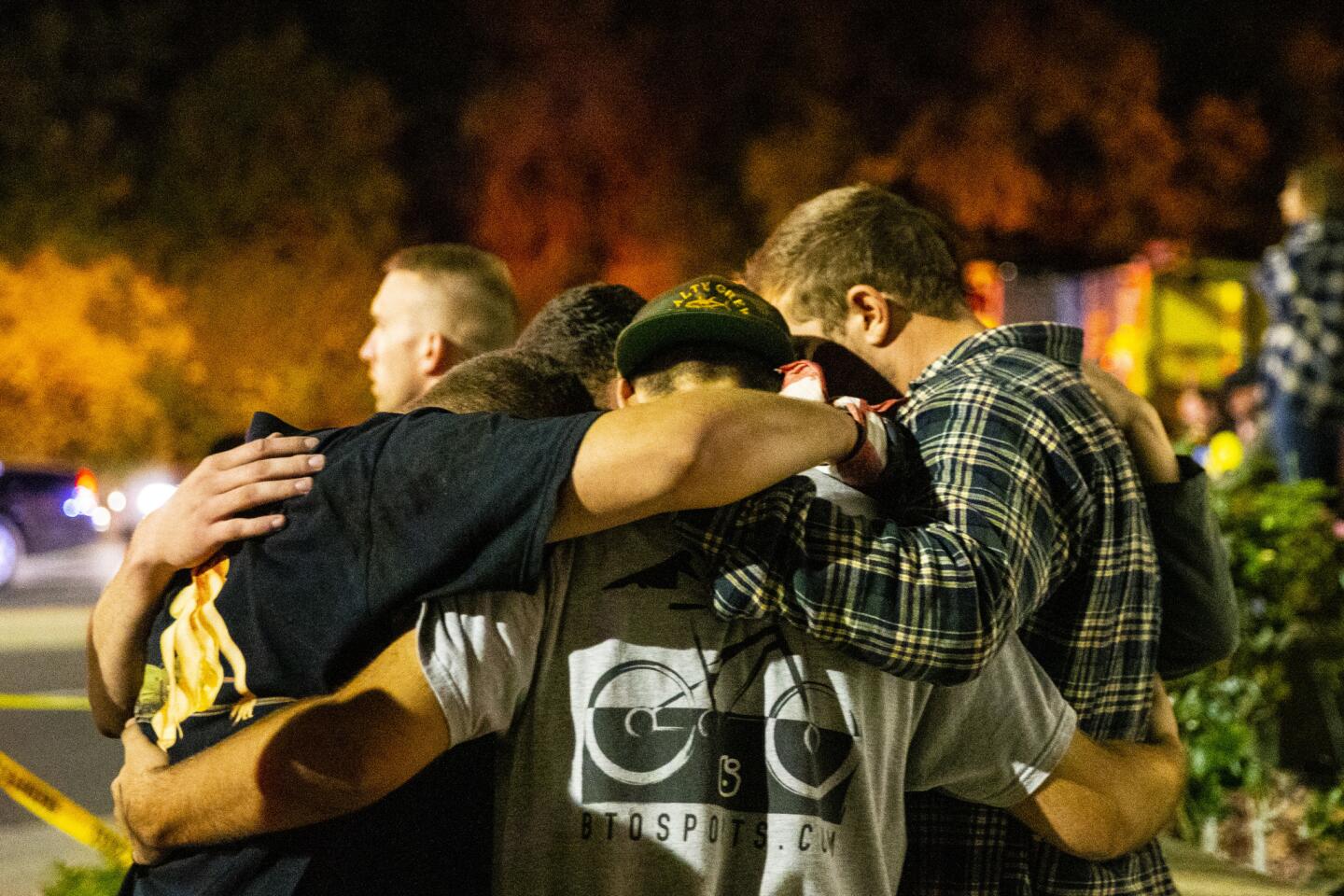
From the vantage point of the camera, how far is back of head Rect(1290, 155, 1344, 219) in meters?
6.14

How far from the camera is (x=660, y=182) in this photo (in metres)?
33.0

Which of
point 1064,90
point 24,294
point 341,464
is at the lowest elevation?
point 341,464

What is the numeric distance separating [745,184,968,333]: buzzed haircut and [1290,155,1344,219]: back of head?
3.94 meters

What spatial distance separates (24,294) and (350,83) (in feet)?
28.0

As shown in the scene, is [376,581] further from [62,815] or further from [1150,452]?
[62,815]

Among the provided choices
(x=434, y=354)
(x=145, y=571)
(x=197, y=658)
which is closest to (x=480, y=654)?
(x=197, y=658)

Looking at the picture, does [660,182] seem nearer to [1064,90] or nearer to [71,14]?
[1064,90]

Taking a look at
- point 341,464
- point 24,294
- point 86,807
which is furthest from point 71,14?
point 341,464

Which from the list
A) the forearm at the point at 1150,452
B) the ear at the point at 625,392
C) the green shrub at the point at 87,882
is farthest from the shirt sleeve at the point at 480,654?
the green shrub at the point at 87,882

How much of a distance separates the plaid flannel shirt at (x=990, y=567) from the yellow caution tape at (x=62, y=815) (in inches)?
87.6

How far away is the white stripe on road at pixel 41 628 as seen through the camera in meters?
9.73

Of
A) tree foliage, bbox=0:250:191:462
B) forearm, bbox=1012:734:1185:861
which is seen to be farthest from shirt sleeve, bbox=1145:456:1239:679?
tree foliage, bbox=0:250:191:462

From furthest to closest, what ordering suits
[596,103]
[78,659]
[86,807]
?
[596,103], [78,659], [86,807]

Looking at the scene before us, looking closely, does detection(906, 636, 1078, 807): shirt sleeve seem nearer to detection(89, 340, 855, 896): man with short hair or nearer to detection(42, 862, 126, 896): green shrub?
detection(89, 340, 855, 896): man with short hair
